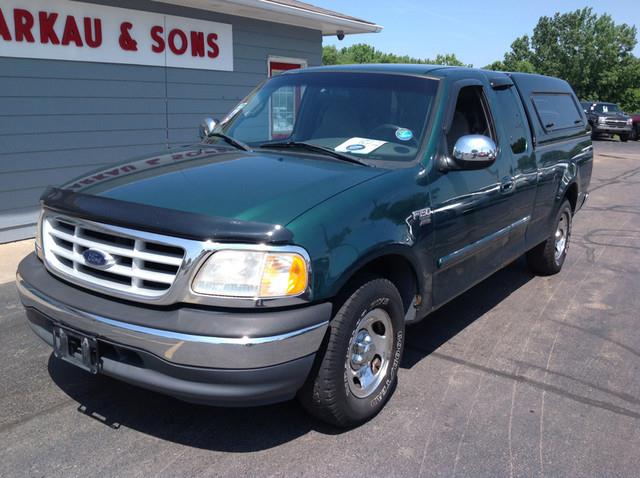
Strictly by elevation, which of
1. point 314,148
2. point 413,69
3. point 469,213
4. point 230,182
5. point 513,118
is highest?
point 413,69

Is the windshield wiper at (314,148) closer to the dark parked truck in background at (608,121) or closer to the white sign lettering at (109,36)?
the white sign lettering at (109,36)

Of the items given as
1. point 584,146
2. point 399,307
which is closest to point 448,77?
point 399,307

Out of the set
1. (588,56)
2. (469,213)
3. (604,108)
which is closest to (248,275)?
(469,213)

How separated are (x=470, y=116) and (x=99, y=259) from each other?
2787 mm

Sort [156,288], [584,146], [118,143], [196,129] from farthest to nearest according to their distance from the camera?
[196,129], [118,143], [584,146], [156,288]

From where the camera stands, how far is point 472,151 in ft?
12.3

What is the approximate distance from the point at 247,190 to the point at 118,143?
6.29 m

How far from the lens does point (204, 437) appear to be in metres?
3.18

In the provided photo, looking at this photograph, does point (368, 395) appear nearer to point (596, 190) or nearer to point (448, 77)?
point (448, 77)

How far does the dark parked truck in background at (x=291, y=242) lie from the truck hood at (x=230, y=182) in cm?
1

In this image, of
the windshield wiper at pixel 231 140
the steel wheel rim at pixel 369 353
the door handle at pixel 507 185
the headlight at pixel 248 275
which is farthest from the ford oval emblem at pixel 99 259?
the door handle at pixel 507 185

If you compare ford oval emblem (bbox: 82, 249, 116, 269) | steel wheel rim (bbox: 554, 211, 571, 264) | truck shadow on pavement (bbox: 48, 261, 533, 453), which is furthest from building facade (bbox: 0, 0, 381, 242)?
steel wheel rim (bbox: 554, 211, 571, 264)

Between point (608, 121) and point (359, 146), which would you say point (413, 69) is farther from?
point (608, 121)

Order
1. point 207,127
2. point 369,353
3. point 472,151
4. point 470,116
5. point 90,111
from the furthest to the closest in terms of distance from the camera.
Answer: point 90,111 → point 207,127 → point 470,116 → point 472,151 → point 369,353
